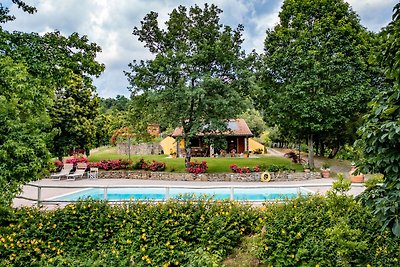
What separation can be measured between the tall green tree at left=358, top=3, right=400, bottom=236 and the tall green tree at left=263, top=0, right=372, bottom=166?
54.2 feet

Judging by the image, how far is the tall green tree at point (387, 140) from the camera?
3684 mm

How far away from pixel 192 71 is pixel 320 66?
8.57 m

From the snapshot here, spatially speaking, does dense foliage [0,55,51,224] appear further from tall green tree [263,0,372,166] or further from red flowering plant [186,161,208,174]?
tall green tree [263,0,372,166]

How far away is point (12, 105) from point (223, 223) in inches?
226

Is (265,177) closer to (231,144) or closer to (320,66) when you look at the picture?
(320,66)

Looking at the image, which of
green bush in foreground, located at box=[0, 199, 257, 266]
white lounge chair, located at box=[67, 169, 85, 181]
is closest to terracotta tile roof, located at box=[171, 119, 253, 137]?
white lounge chair, located at box=[67, 169, 85, 181]

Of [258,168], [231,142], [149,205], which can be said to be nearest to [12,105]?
[149,205]

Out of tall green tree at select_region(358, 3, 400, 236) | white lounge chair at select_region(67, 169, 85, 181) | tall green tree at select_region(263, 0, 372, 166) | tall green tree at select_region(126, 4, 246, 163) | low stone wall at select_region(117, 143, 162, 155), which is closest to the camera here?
tall green tree at select_region(358, 3, 400, 236)

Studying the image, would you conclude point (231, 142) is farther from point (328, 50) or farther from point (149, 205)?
point (149, 205)

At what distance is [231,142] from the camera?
108 feet

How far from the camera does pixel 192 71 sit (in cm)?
1908

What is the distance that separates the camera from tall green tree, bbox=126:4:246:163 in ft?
60.0

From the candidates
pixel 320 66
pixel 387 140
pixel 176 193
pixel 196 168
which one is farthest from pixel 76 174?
pixel 387 140

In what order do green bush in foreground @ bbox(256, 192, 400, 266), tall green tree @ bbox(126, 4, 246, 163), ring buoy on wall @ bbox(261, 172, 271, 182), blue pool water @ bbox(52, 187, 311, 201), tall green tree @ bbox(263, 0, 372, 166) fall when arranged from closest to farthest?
1. green bush in foreground @ bbox(256, 192, 400, 266)
2. blue pool water @ bbox(52, 187, 311, 201)
3. tall green tree @ bbox(126, 4, 246, 163)
4. ring buoy on wall @ bbox(261, 172, 271, 182)
5. tall green tree @ bbox(263, 0, 372, 166)
